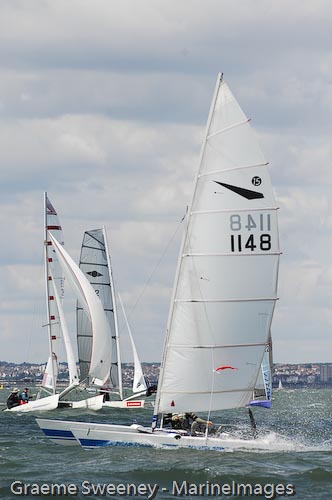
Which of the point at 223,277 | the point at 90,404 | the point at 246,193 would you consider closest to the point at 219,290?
the point at 223,277

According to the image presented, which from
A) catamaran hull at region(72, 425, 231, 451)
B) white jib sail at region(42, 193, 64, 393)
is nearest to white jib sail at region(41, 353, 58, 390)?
white jib sail at region(42, 193, 64, 393)

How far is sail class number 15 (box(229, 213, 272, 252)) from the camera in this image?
39.5m

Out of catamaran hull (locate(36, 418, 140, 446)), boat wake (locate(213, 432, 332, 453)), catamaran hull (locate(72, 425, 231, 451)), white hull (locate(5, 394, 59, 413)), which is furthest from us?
white hull (locate(5, 394, 59, 413))

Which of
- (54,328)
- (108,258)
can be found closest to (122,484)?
(54,328)

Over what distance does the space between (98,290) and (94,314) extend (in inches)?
406

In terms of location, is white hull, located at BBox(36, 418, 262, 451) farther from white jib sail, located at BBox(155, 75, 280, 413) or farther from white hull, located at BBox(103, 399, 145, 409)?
white hull, located at BBox(103, 399, 145, 409)

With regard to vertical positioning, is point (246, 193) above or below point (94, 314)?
above

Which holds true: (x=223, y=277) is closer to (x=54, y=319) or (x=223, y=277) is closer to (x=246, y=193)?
(x=246, y=193)

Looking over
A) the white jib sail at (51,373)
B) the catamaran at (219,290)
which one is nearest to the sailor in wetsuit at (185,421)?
the catamaran at (219,290)

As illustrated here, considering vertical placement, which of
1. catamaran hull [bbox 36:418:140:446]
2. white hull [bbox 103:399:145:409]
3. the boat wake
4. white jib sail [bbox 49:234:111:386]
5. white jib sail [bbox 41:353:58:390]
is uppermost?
white jib sail [bbox 49:234:111:386]

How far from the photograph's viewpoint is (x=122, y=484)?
34625mm

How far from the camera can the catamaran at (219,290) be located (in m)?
39.4

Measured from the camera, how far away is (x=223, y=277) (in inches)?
1580

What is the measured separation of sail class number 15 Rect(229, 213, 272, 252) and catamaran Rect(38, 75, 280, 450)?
3 cm
